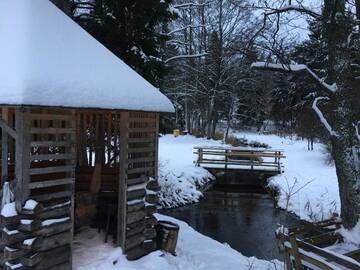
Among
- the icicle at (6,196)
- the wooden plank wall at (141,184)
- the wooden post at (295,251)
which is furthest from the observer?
the wooden plank wall at (141,184)

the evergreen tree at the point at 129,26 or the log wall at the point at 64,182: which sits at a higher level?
the evergreen tree at the point at 129,26

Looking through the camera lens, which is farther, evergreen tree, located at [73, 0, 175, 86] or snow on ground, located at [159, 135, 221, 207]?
snow on ground, located at [159, 135, 221, 207]

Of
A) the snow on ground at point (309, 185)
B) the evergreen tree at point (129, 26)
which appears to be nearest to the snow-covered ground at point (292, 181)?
the snow on ground at point (309, 185)

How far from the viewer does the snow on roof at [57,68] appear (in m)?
6.11

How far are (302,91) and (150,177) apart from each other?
2295 cm

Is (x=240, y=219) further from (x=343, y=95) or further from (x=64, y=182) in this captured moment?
(x=64, y=182)

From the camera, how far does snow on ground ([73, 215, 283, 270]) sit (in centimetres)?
761

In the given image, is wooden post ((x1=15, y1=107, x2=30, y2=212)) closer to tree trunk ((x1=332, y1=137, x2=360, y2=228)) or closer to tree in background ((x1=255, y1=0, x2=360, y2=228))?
tree in background ((x1=255, y1=0, x2=360, y2=228))

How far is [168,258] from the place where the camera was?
8.72 m

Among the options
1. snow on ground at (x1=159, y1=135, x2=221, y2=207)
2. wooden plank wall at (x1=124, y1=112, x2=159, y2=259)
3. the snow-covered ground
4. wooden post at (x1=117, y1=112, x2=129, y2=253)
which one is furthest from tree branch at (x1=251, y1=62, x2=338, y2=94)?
snow on ground at (x1=159, y1=135, x2=221, y2=207)

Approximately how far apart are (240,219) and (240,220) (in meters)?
0.15

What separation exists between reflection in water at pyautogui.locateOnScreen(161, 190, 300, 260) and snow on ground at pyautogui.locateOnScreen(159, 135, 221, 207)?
539mm

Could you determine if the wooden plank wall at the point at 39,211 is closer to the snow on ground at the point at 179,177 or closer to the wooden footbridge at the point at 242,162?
the snow on ground at the point at 179,177

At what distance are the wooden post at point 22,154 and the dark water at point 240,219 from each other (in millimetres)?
7061
